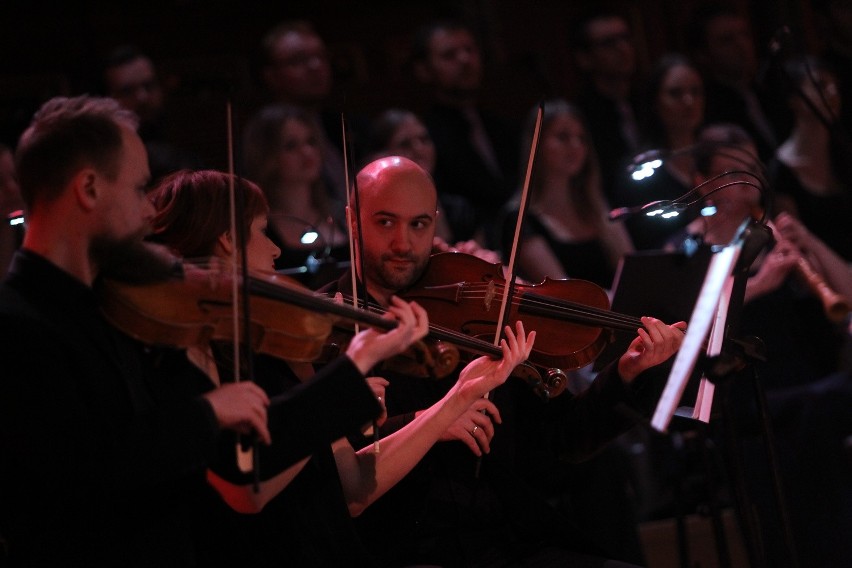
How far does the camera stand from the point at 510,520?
2430 millimetres

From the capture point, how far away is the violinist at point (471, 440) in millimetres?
2357

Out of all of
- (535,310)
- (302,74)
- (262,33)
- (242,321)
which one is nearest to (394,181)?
(535,310)

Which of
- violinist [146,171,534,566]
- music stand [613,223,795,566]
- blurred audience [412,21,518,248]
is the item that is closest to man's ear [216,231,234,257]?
violinist [146,171,534,566]

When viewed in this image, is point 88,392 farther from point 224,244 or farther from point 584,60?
point 584,60

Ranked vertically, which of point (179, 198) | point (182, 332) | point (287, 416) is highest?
point (179, 198)

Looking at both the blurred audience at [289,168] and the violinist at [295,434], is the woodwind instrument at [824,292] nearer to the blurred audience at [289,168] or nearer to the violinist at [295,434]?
the blurred audience at [289,168]

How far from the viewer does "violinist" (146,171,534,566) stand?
186cm

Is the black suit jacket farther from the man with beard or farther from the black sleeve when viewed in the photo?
the black sleeve

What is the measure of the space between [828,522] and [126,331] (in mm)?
2742

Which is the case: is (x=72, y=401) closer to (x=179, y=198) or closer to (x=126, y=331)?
(x=126, y=331)

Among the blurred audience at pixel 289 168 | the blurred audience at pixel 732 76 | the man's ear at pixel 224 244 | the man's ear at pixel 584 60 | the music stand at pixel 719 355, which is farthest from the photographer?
the man's ear at pixel 584 60

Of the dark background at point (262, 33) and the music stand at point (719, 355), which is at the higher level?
the dark background at point (262, 33)

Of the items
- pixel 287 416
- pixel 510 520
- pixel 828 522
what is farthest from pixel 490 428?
pixel 828 522

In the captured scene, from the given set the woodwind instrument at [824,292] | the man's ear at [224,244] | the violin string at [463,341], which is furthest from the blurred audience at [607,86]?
the man's ear at [224,244]
